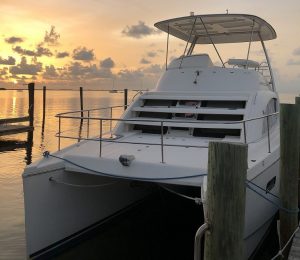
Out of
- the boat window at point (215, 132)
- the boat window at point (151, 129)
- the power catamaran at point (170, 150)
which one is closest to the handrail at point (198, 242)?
the power catamaran at point (170, 150)

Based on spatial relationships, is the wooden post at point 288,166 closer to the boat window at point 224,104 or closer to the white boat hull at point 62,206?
the boat window at point 224,104

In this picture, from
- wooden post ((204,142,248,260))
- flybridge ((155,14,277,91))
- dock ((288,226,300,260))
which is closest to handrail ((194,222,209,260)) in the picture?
wooden post ((204,142,248,260))

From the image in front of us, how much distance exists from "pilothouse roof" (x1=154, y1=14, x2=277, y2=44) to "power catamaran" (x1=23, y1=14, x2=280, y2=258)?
0.10 ft

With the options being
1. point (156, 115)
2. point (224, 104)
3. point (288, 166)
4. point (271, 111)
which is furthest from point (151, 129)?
point (288, 166)

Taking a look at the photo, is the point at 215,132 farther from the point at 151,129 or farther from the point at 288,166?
the point at 288,166

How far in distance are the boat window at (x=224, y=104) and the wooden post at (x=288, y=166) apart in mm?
2083

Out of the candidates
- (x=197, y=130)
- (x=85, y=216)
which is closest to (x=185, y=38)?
(x=197, y=130)

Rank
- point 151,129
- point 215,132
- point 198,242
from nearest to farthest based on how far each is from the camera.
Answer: point 198,242 → point 215,132 → point 151,129

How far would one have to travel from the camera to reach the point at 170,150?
7.50 meters

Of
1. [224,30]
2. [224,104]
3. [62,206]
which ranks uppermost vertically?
[224,30]

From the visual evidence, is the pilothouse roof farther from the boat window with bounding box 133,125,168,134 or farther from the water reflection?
the water reflection

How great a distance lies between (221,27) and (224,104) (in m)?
3.32

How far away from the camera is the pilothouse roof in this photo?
10320 mm

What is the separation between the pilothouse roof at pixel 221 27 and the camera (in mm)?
10320
